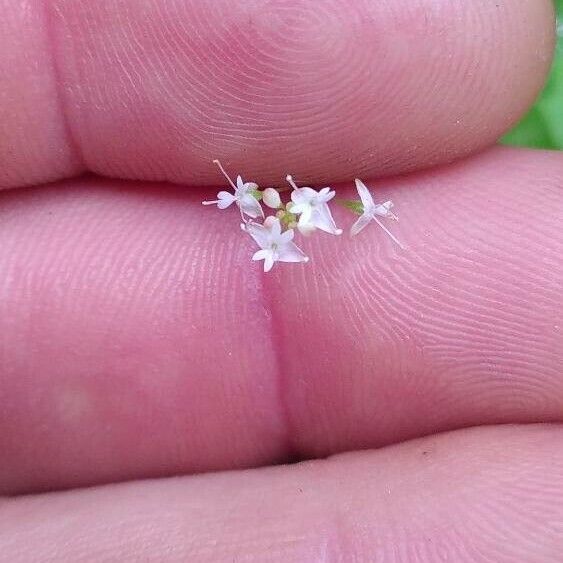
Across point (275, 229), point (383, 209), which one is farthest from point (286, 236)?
point (383, 209)

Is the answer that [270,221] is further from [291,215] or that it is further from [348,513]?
[348,513]

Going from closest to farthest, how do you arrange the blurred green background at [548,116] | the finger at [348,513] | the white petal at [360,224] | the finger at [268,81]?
1. the finger at [348,513]
2. the finger at [268,81]
3. the white petal at [360,224]
4. the blurred green background at [548,116]

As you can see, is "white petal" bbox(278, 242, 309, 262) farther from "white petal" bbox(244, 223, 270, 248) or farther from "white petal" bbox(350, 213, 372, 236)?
"white petal" bbox(350, 213, 372, 236)

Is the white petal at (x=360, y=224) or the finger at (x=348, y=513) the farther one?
the white petal at (x=360, y=224)

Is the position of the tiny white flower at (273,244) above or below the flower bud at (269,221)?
below

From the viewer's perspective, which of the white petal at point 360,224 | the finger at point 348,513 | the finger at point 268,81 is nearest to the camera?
the finger at point 348,513

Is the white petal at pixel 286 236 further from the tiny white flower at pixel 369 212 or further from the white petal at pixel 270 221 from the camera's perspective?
the tiny white flower at pixel 369 212

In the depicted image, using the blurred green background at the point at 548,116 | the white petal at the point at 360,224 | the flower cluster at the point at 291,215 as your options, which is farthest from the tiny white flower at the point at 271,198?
the blurred green background at the point at 548,116

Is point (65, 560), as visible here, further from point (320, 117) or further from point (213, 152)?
point (320, 117)

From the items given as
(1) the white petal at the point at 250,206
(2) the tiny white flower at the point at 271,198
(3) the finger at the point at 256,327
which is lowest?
(3) the finger at the point at 256,327
